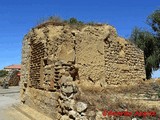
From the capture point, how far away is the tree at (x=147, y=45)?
24.2 meters

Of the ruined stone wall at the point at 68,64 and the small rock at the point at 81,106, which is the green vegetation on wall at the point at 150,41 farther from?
the small rock at the point at 81,106

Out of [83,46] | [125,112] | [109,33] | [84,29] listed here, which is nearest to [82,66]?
[83,46]

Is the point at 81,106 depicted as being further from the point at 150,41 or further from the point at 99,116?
the point at 150,41

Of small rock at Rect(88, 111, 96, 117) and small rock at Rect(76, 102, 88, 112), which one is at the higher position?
small rock at Rect(76, 102, 88, 112)

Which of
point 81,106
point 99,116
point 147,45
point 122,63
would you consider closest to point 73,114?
point 81,106

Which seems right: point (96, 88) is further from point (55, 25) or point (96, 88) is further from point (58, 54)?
point (55, 25)

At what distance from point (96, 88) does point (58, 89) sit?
2.77 metres

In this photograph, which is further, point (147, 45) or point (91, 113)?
point (147, 45)

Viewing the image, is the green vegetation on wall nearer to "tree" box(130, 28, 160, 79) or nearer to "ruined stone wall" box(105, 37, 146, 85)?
"tree" box(130, 28, 160, 79)

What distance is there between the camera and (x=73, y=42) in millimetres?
11344

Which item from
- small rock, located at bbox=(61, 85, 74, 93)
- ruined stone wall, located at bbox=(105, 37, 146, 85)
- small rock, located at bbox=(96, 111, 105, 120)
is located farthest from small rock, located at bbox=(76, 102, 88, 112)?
ruined stone wall, located at bbox=(105, 37, 146, 85)

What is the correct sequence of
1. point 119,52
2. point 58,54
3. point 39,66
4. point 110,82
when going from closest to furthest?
point 58,54 → point 39,66 → point 110,82 → point 119,52

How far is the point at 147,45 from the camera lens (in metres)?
24.8

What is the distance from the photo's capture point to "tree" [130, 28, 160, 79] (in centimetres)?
2416
